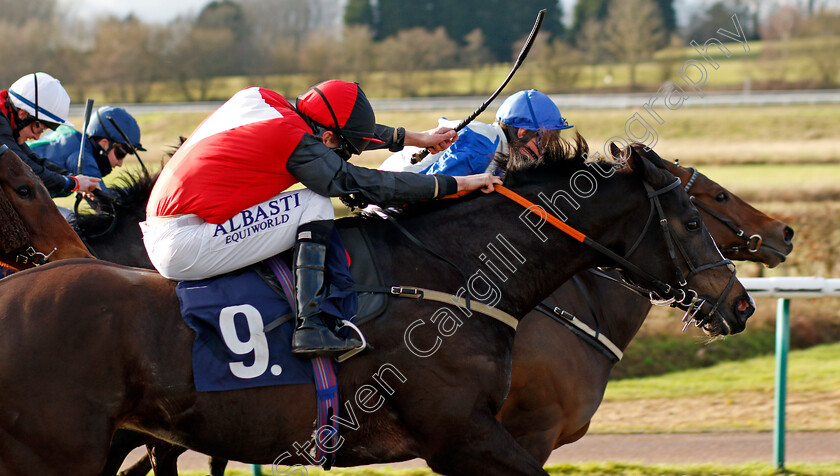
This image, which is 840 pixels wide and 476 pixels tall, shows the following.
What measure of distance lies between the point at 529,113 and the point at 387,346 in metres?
2.27

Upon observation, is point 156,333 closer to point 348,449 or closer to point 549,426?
point 348,449

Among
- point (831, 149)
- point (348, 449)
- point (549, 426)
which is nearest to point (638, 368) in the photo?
point (549, 426)

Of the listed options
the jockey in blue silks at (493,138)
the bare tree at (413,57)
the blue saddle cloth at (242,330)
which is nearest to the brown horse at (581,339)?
the jockey in blue silks at (493,138)

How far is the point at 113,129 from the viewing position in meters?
6.02

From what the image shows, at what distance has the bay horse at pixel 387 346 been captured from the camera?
2.72 meters

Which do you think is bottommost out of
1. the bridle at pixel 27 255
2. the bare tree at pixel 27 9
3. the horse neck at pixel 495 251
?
the bare tree at pixel 27 9

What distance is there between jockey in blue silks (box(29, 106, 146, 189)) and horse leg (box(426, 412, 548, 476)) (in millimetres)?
3856

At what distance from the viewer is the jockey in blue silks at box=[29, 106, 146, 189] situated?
19.3 feet

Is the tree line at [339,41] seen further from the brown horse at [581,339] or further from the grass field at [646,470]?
the brown horse at [581,339]

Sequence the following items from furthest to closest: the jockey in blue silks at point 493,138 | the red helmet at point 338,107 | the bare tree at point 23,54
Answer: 1. the bare tree at point 23,54
2. the jockey in blue silks at point 493,138
3. the red helmet at point 338,107

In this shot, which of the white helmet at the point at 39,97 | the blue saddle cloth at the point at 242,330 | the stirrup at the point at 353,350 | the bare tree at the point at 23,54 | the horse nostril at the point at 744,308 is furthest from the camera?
the bare tree at the point at 23,54

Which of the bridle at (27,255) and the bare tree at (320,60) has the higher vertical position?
the bridle at (27,255)

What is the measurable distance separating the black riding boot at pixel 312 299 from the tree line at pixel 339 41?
29457 millimetres

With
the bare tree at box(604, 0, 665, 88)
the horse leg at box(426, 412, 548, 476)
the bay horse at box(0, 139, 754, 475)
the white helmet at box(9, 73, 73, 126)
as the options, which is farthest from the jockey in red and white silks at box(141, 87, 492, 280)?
the bare tree at box(604, 0, 665, 88)
